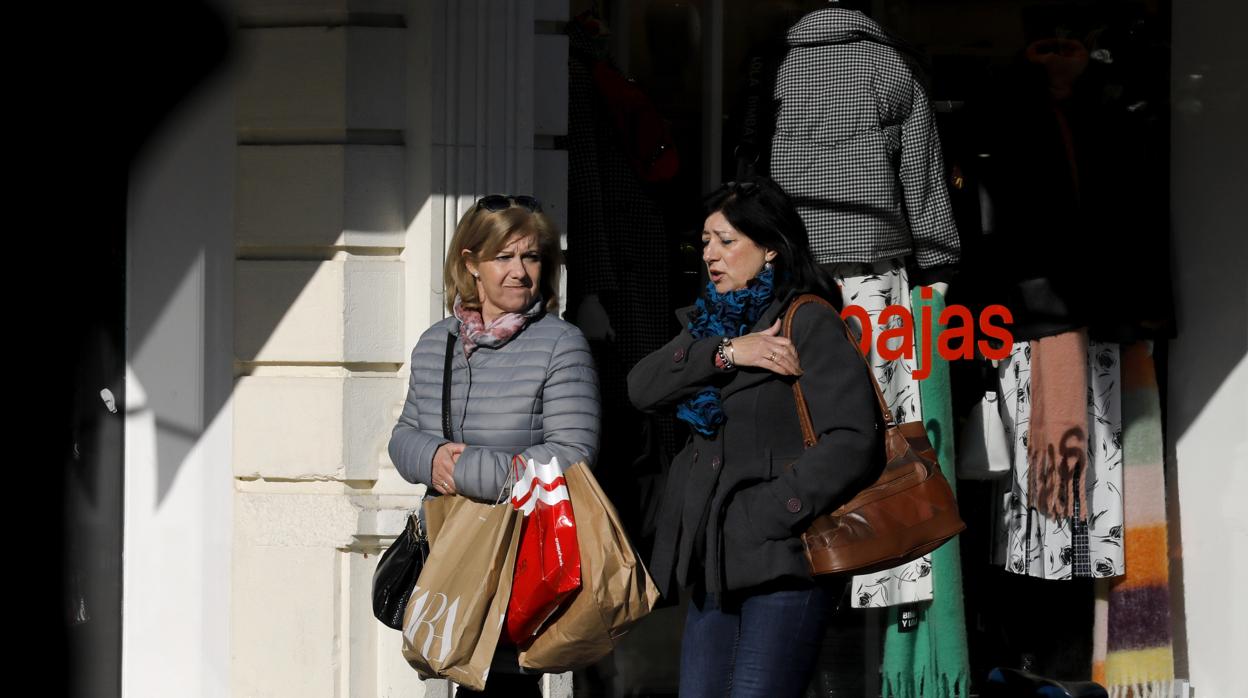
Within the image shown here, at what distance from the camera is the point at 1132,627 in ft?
19.6

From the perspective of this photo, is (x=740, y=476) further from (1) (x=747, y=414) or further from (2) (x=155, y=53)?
(2) (x=155, y=53)

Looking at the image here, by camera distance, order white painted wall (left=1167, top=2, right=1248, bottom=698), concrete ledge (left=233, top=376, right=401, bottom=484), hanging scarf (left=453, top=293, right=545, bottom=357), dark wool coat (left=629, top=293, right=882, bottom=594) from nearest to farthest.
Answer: dark wool coat (left=629, top=293, right=882, bottom=594) → hanging scarf (left=453, top=293, right=545, bottom=357) → concrete ledge (left=233, top=376, right=401, bottom=484) → white painted wall (left=1167, top=2, right=1248, bottom=698)

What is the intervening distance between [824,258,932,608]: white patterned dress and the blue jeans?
4.84ft

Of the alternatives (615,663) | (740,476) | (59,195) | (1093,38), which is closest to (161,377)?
(59,195)

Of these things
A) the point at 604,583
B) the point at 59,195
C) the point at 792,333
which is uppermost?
the point at 59,195

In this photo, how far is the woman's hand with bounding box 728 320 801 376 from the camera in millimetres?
3969

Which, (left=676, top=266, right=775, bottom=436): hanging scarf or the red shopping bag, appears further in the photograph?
(left=676, top=266, right=775, bottom=436): hanging scarf

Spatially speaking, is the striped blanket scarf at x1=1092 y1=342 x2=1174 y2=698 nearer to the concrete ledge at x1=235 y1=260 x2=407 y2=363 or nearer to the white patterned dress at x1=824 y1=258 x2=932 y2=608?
the white patterned dress at x1=824 y1=258 x2=932 y2=608

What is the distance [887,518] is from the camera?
12.9 feet

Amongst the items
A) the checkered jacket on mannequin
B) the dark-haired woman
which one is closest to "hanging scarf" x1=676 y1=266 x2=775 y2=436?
the dark-haired woman

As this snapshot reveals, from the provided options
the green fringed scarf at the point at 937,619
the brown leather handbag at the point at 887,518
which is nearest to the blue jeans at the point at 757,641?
the brown leather handbag at the point at 887,518

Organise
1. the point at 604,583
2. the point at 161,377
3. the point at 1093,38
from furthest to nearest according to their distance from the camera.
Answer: the point at 1093,38
the point at 161,377
the point at 604,583

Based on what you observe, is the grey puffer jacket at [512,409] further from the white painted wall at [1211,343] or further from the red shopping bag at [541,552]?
the white painted wall at [1211,343]

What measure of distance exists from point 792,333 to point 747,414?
231 millimetres
